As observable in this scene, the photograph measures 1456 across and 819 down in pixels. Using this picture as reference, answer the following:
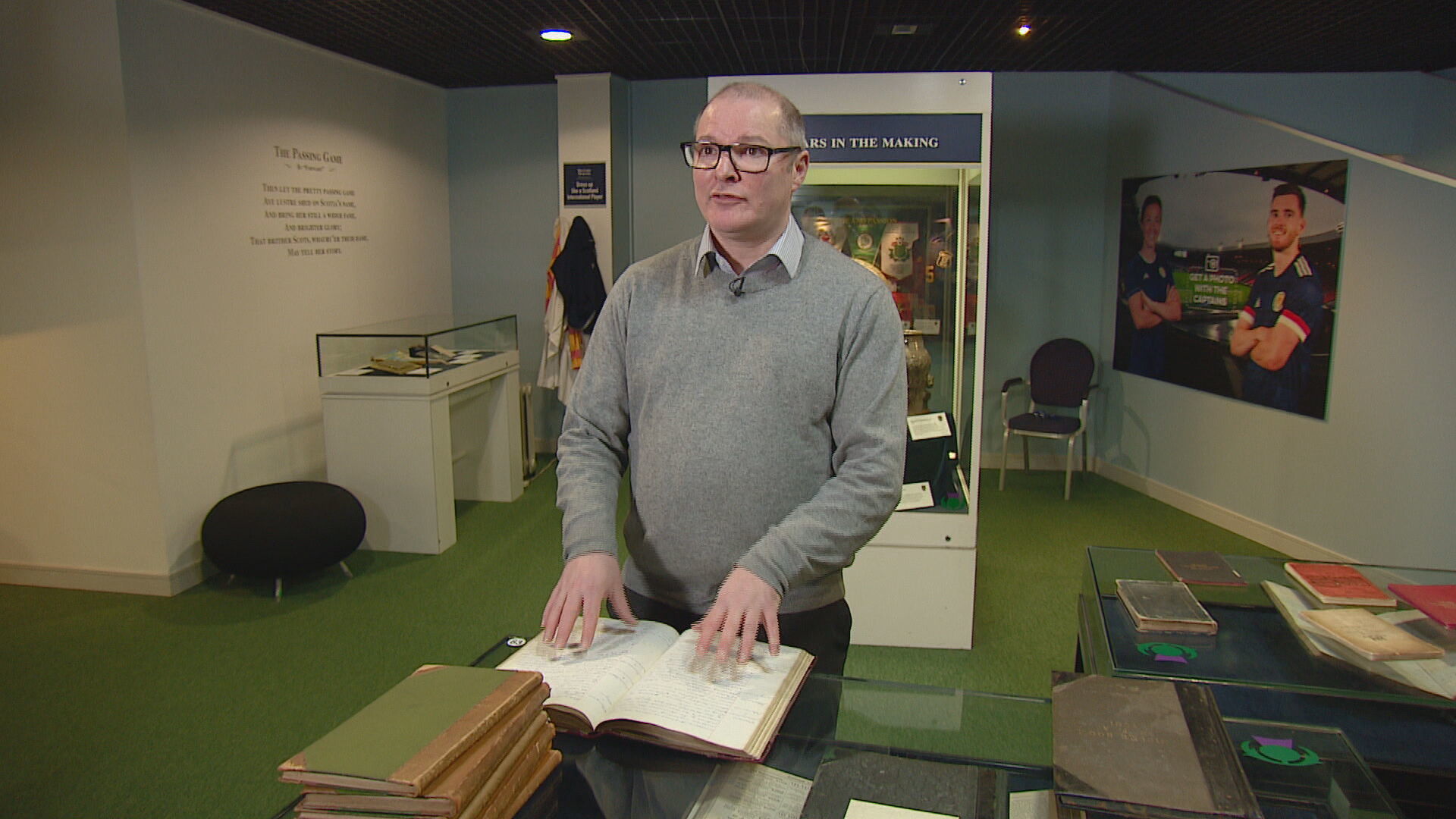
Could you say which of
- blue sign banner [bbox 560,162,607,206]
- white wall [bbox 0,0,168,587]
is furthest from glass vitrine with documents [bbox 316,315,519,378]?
blue sign banner [bbox 560,162,607,206]

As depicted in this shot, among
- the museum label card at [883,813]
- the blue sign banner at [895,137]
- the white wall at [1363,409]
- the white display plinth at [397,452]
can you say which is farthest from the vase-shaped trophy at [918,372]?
the museum label card at [883,813]

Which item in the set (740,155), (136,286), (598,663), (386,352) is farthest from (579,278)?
(598,663)

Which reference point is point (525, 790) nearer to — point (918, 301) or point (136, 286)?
point (918, 301)

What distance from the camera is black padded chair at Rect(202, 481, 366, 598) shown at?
14.1ft

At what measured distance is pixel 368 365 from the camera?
505 centimetres

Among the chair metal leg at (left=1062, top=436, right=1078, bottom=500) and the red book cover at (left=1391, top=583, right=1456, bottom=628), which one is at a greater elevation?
the red book cover at (left=1391, top=583, right=1456, bottom=628)

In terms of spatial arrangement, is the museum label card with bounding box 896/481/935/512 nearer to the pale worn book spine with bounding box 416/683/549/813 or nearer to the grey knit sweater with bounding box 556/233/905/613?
the grey knit sweater with bounding box 556/233/905/613

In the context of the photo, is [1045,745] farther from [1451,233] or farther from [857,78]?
[1451,233]

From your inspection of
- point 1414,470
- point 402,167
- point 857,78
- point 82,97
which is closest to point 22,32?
point 82,97

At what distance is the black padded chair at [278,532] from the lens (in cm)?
429

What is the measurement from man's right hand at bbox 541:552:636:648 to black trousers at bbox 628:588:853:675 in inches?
10.5

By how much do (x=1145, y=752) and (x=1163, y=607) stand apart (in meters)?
0.90

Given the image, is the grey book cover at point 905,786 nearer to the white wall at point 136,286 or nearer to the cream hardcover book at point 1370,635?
the cream hardcover book at point 1370,635

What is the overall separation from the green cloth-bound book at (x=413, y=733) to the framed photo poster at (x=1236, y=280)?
4933 mm
